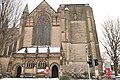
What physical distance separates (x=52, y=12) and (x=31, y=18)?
5894 mm

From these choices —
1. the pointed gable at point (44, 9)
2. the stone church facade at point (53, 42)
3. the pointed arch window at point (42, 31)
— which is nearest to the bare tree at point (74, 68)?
the stone church facade at point (53, 42)

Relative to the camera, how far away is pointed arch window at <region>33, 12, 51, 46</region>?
4706 cm

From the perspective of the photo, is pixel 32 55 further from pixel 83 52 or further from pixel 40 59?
pixel 83 52

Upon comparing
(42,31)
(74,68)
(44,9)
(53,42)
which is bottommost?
(74,68)

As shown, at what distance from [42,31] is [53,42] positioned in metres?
4.68

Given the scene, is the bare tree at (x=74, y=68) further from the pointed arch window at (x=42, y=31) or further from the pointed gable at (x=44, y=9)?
the pointed gable at (x=44, y=9)

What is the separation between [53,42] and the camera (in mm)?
45844

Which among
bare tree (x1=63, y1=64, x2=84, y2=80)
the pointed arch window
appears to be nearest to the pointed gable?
the pointed arch window

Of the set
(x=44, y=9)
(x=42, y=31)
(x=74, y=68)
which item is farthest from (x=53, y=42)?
(x=74, y=68)

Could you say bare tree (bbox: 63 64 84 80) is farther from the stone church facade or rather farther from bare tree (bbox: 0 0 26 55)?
bare tree (bbox: 0 0 26 55)

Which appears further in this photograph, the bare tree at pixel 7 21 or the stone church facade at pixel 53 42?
the stone church facade at pixel 53 42

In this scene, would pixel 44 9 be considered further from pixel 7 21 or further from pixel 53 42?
pixel 7 21

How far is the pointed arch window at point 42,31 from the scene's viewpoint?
47062 millimetres

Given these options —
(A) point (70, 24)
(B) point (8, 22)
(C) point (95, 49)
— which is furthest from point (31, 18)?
(B) point (8, 22)
